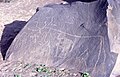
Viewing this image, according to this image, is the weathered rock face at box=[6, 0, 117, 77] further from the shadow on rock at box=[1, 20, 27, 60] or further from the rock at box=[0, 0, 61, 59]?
the rock at box=[0, 0, 61, 59]

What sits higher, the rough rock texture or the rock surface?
the rock surface

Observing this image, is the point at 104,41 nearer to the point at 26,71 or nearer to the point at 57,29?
the point at 57,29

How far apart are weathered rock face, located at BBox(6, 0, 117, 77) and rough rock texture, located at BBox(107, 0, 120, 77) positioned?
0.11 m

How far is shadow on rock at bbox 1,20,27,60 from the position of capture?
25.4 ft

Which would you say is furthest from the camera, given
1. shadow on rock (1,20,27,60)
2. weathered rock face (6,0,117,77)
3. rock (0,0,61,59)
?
rock (0,0,61,59)

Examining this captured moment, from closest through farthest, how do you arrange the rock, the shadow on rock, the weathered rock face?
the weathered rock face
the shadow on rock
the rock

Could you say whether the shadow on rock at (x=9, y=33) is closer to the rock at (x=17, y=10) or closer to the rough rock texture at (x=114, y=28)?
the rock at (x=17, y=10)

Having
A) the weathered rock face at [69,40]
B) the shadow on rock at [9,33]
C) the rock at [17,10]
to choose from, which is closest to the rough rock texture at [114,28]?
the weathered rock face at [69,40]

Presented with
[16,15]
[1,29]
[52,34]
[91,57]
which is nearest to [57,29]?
[52,34]

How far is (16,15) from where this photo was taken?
1007 cm

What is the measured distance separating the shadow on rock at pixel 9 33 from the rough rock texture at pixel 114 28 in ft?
7.72

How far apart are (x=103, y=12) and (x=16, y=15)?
12.7 feet

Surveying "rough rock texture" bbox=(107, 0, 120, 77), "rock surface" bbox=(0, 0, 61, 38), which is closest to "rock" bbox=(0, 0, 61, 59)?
"rock surface" bbox=(0, 0, 61, 38)

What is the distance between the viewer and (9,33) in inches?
338
